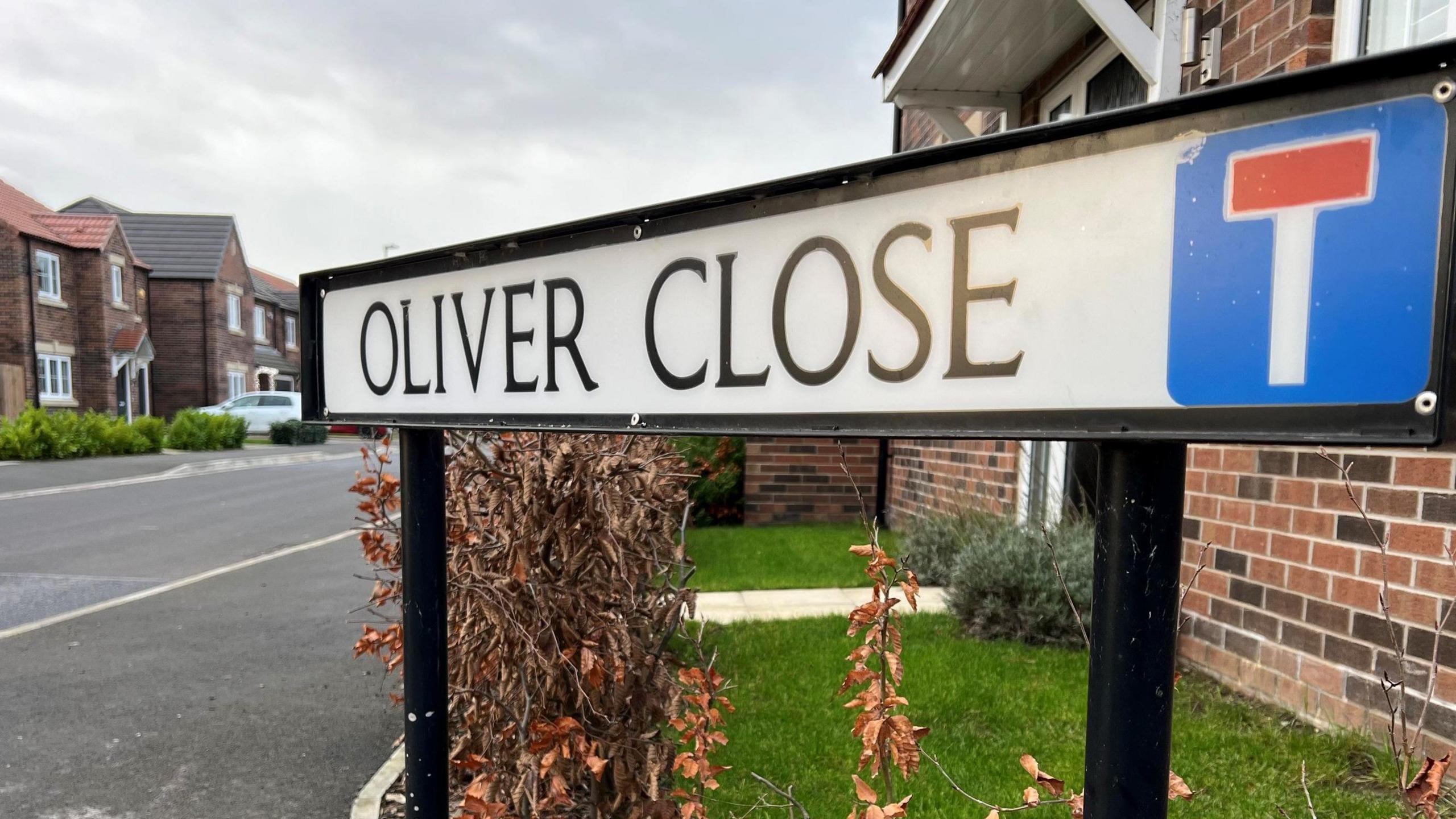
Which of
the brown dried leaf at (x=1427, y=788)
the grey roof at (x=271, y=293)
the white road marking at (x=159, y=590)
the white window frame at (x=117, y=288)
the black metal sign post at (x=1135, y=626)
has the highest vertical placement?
the grey roof at (x=271, y=293)

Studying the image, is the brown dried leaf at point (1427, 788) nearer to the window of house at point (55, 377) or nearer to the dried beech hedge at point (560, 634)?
the dried beech hedge at point (560, 634)

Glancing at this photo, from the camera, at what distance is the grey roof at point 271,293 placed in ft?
124

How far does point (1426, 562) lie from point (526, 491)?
290 centimetres

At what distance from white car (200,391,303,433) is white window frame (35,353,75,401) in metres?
4.49

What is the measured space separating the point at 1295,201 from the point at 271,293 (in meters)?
45.2

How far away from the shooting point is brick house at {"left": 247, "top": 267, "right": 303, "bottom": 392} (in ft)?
123

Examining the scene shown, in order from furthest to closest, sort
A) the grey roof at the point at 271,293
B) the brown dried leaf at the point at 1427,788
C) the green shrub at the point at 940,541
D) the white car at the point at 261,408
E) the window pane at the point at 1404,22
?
the grey roof at the point at 271,293 → the white car at the point at 261,408 → the green shrub at the point at 940,541 → the window pane at the point at 1404,22 → the brown dried leaf at the point at 1427,788

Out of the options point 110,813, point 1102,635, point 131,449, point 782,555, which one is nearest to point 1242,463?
point 1102,635

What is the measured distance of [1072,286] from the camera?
2.18ft

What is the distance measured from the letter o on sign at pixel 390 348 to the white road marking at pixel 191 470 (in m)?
14.1

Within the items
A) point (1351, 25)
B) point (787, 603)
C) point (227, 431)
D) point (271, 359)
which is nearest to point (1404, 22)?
point (1351, 25)

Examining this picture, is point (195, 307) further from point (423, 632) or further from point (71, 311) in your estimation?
point (423, 632)

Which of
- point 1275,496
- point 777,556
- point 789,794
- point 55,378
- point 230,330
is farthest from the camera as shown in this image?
point 230,330

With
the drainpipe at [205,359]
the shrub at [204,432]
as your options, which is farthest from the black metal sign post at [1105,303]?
the drainpipe at [205,359]
